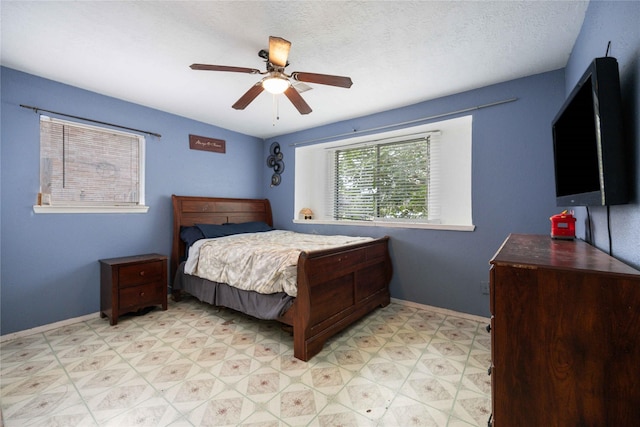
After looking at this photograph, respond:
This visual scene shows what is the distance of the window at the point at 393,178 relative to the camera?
3.12m

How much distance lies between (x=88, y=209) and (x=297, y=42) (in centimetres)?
270

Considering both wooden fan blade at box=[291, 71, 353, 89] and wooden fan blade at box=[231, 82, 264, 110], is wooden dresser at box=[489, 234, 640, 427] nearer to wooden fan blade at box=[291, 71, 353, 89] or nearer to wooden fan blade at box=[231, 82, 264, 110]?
wooden fan blade at box=[291, 71, 353, 89]

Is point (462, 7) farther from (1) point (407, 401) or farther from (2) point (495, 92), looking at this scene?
(1) point (407, 401)

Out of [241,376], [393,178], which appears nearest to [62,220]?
[241,376]

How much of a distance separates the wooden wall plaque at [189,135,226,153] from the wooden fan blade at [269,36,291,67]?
2369 mm

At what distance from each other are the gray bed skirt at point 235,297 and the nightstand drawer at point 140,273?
0.37 metres

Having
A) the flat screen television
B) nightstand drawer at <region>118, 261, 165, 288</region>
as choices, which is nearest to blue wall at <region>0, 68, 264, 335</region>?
nightstand drawer at <region>118, 261, 165, 288</region>

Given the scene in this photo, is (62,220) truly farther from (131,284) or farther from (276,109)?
(276,109)

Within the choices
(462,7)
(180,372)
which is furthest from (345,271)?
(462,7)

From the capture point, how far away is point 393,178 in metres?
3.62

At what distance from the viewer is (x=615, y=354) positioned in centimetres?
77

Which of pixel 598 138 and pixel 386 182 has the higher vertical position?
pixel 386 182

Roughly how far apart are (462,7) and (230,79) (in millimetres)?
1957

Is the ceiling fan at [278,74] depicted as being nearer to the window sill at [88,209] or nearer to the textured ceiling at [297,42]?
the textured ceiling at [297,42]
